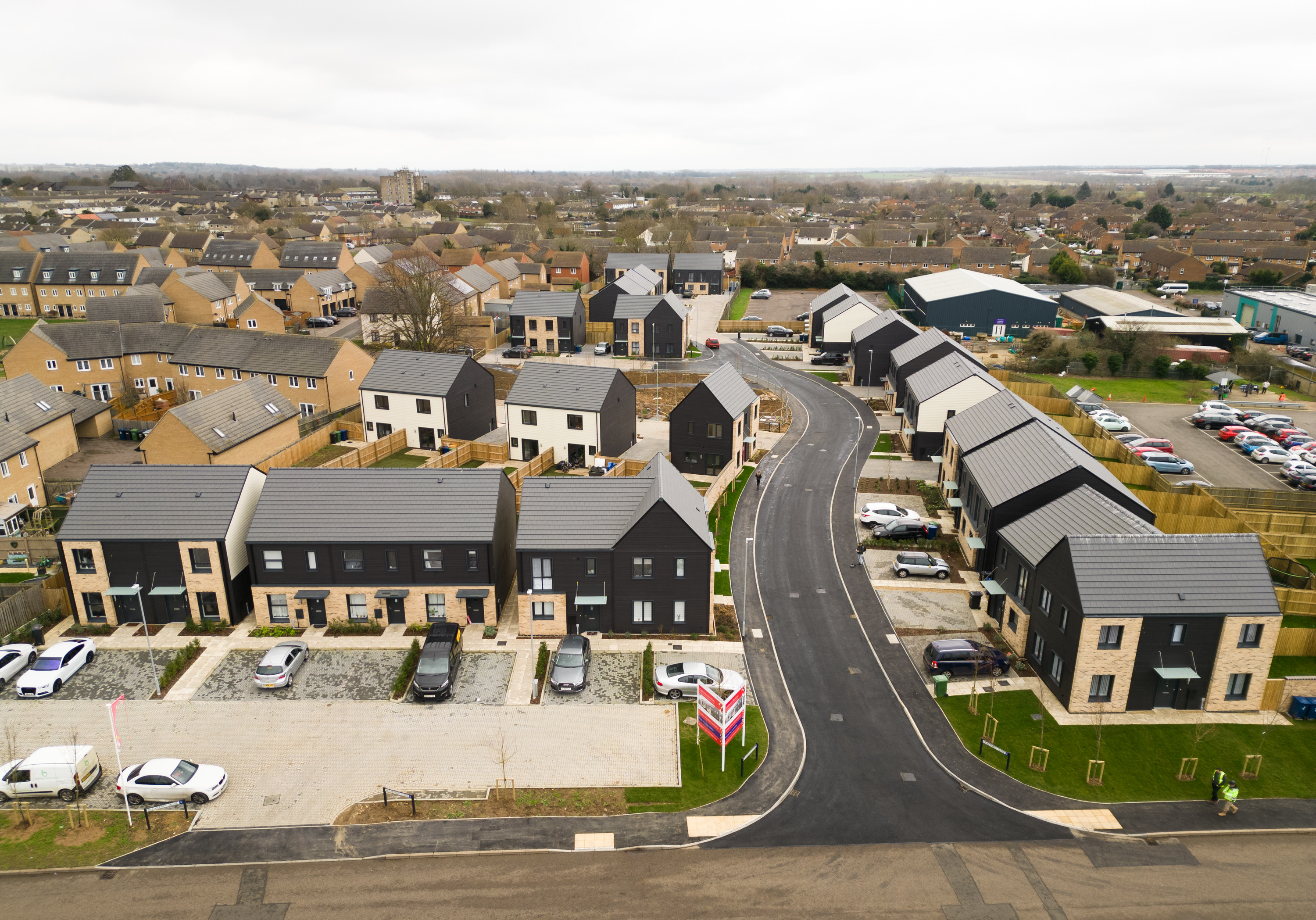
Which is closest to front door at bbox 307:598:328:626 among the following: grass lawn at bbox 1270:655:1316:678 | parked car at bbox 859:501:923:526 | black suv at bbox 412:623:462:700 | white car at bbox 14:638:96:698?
black suv at bbox 412:623:462:700

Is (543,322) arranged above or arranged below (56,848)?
above

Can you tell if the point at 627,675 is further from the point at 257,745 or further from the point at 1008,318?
the point at 1008,318

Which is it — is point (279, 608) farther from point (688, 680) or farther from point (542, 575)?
point (688, 680)

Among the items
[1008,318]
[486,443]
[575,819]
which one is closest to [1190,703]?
[575,819]

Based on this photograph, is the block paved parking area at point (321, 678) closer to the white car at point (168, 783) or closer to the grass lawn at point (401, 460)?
the white car at point (168, 783)

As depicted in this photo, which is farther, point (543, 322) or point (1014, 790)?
point (543, 322)

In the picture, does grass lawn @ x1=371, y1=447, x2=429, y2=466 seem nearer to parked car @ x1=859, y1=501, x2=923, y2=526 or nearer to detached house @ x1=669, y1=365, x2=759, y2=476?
detached house @ x1=669, y1=365, x2=759, y2=476

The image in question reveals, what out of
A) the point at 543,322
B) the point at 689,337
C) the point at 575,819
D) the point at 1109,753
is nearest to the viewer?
the point at 575,819
